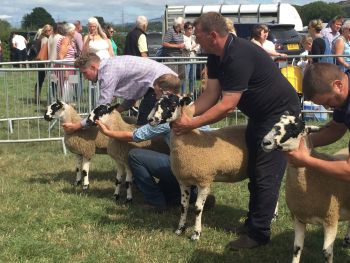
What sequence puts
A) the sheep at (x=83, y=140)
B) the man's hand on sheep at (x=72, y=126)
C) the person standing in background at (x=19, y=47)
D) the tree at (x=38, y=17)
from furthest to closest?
the tree at (x=38, y=17)
the person standing in background at (x=19, y=47)
the sheep at (x=83, y=140)
the man's hand on sheep at (x=72, y=126)

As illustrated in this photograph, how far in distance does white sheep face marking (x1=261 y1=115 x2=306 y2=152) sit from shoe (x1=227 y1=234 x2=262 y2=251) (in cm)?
160

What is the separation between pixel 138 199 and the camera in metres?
6.37

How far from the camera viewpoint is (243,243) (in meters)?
4.77

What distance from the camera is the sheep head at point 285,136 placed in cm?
341

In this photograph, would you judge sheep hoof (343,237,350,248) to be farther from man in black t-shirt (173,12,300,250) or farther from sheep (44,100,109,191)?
sheep (44,100,109,191)

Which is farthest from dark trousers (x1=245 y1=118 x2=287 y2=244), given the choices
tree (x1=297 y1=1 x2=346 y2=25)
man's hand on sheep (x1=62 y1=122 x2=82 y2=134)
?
tree (x1=297 y1=1 x2=346 y2=25)

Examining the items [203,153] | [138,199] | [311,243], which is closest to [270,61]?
[203,153]

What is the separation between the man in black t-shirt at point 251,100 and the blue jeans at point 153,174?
1.01 m

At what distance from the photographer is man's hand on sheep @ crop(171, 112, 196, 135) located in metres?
4.62

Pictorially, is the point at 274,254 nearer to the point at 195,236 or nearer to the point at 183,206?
the point at 195,236

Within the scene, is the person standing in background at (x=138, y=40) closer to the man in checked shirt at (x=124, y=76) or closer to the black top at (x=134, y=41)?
the black top at (x=134, y=41)

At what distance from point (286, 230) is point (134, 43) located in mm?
7003

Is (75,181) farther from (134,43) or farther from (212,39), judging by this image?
(134,43)

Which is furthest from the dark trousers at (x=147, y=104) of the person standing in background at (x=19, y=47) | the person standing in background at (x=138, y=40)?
the person standing in background at (x=19, y=47)
